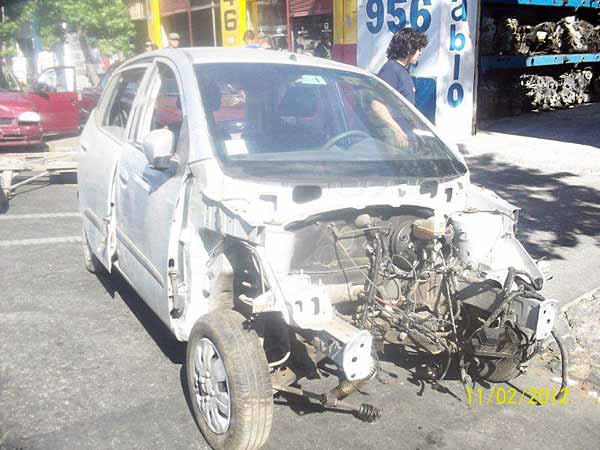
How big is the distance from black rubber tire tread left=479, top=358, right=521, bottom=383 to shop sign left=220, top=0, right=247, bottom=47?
1432cm

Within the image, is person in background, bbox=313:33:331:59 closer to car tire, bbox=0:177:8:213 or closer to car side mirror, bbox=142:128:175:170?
car tire, bbox=0:177:8:213

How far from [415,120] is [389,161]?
76 centimetres

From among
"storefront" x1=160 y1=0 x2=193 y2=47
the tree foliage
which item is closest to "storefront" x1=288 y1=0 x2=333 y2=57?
Result: "storefront" x1=160 y1=0 x2=193 y2=47

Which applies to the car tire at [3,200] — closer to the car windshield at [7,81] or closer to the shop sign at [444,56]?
the shop sign at [444,56]

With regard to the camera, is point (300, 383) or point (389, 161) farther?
point (300, 383)

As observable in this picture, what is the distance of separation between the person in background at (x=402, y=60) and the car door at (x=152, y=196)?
2.52 m

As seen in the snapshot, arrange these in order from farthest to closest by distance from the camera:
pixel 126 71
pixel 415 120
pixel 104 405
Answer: pixel 126 71
pixel 415 120
pixel 104 405

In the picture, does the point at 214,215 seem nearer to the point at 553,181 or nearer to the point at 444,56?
the point at 553,181

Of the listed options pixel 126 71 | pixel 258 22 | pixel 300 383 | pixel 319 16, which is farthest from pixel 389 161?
pixel 258 22

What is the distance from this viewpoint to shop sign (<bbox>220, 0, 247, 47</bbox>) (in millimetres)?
17219

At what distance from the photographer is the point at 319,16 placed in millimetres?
14969

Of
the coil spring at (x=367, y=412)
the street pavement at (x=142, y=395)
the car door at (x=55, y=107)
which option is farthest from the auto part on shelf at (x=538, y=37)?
the coil spring at (x=367, y=412)

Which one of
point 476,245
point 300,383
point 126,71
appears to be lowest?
point 300,383

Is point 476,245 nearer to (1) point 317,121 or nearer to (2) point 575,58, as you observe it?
(1) point 317,121
